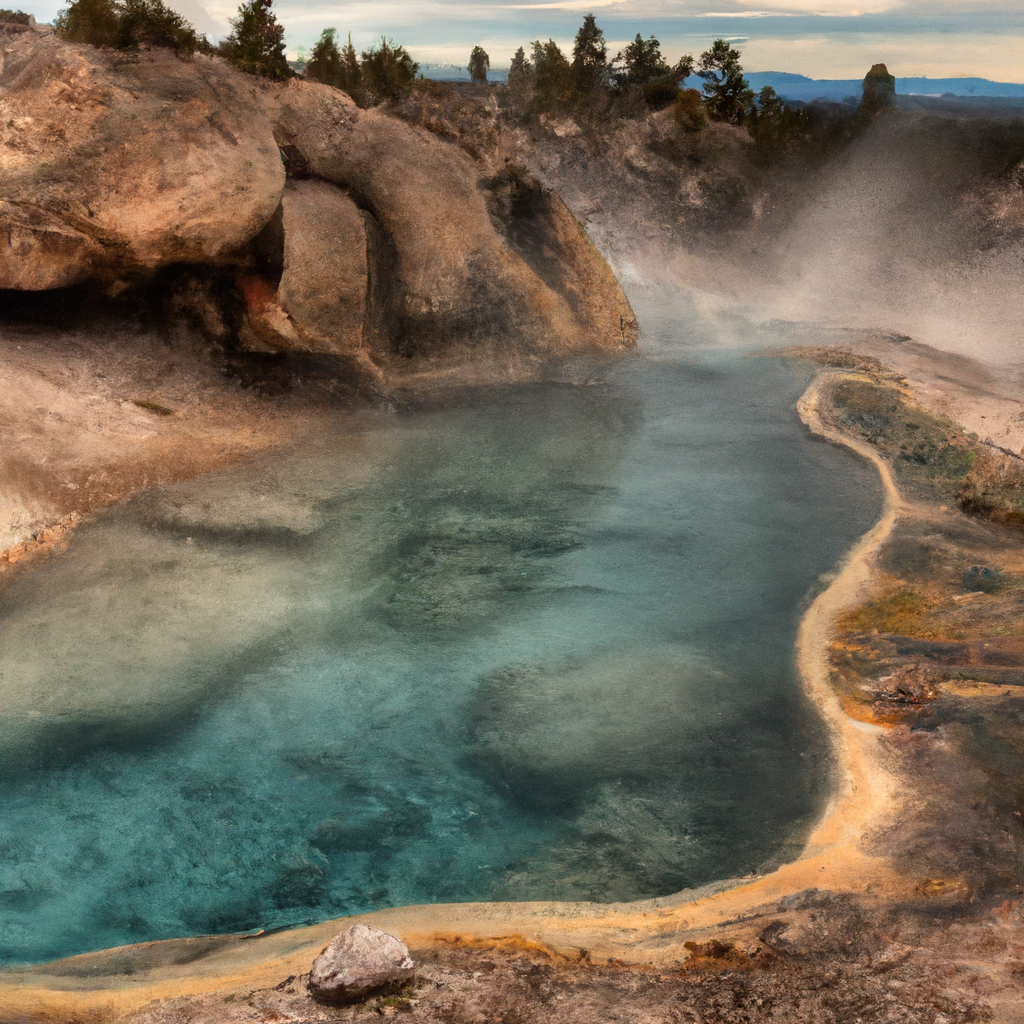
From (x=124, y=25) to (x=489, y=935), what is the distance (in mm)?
9524

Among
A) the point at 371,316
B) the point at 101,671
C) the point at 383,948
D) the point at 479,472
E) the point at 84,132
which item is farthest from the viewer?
the point at 371,316

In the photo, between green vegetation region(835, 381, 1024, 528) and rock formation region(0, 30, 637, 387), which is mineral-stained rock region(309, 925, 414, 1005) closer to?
green vegetation region(835, 381, 1024, 528)

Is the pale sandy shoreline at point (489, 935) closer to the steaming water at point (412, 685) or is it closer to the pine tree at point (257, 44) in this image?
the steaming water at point (412, 685)

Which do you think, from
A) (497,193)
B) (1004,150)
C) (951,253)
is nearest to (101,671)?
(497,193)

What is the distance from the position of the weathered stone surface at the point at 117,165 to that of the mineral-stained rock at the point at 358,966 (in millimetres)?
7557

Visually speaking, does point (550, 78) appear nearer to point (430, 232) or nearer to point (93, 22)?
point (430, 232)

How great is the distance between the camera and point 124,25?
31.5 feet

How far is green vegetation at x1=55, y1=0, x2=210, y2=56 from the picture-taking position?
9.42 metres

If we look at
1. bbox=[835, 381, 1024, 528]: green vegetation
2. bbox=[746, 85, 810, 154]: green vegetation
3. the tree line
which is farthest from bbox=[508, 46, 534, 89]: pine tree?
bbox=[835, 381, 1024, 528]: green vegetation

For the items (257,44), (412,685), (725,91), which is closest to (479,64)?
(725,91)

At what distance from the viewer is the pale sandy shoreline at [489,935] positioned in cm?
442

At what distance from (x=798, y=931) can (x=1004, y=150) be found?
17845 mm

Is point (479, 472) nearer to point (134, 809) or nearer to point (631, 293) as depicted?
point (134, 809)

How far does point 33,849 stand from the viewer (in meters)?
5.38
